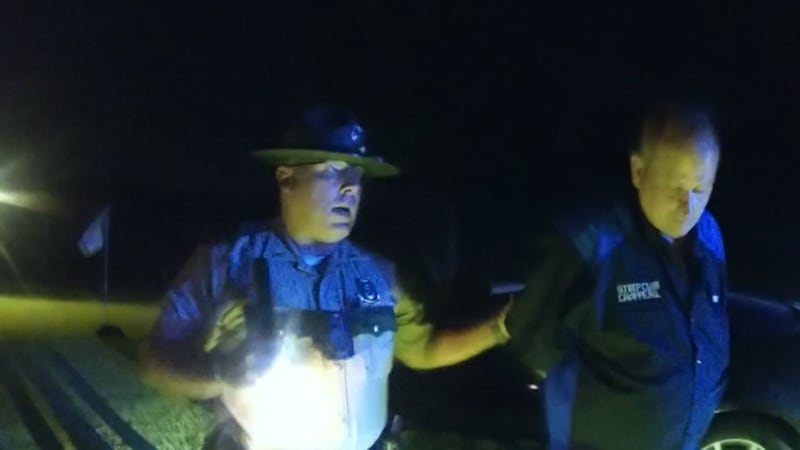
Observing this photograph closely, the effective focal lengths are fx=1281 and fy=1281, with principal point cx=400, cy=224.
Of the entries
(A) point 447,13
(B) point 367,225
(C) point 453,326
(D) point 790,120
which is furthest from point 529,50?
(C) point 453,326

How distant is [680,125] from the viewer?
3135 mm

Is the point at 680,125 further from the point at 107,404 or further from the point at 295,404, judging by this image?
the point at 107,404

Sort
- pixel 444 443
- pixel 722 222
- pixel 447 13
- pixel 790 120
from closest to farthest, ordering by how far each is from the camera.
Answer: pixel 444 443 < pixel 722 222 < pixel 790 120 < pixel 447 13

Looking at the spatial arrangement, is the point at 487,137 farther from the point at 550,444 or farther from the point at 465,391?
the point at 550,444

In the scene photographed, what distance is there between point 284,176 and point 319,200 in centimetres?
11

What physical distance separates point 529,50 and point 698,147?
7.79 m

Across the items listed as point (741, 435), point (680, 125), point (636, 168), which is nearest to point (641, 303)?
point (636, 168)

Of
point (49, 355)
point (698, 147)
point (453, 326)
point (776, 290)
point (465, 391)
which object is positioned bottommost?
point (49, 355)

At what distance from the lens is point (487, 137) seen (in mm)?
8359

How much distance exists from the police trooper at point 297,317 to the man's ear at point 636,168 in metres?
0.61

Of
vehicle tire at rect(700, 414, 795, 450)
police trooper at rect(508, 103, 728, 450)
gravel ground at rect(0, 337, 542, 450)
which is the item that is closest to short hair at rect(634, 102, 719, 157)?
police trooper at rect(508, 103, 728, 450)

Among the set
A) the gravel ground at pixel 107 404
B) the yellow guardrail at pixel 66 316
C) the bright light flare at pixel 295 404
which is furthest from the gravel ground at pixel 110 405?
the bright light flare at pixel 295 404

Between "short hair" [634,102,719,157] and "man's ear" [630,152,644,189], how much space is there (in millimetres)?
48

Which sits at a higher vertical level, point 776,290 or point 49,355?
point 776,290
